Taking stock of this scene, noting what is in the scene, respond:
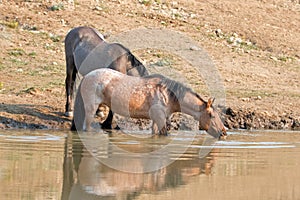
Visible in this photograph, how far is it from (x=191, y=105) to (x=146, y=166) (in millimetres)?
3254

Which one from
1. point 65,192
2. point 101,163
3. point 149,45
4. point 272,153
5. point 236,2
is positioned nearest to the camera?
point 65,192

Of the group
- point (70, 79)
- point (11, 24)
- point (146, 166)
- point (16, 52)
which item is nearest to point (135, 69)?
point (70, 79)

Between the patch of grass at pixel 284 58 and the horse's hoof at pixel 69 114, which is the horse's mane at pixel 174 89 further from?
the patch of grass at pixel 284 58

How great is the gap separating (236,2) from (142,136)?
12.7 meters

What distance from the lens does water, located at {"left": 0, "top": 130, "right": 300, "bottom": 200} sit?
7156 millimetres

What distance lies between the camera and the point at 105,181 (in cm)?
763

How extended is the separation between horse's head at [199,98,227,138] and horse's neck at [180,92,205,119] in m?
0.08

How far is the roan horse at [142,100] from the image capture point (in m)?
11.7

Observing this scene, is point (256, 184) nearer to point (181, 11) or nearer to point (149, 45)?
point (149, 45)

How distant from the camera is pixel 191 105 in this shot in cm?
1195

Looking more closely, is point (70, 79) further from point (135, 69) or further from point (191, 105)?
point (191, 105)

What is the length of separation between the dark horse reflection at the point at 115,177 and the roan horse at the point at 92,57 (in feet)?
10.0

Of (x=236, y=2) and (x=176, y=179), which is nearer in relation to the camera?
(x=176, y=179)

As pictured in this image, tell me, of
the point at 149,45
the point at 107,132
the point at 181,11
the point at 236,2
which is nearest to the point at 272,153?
the point at 107,132
